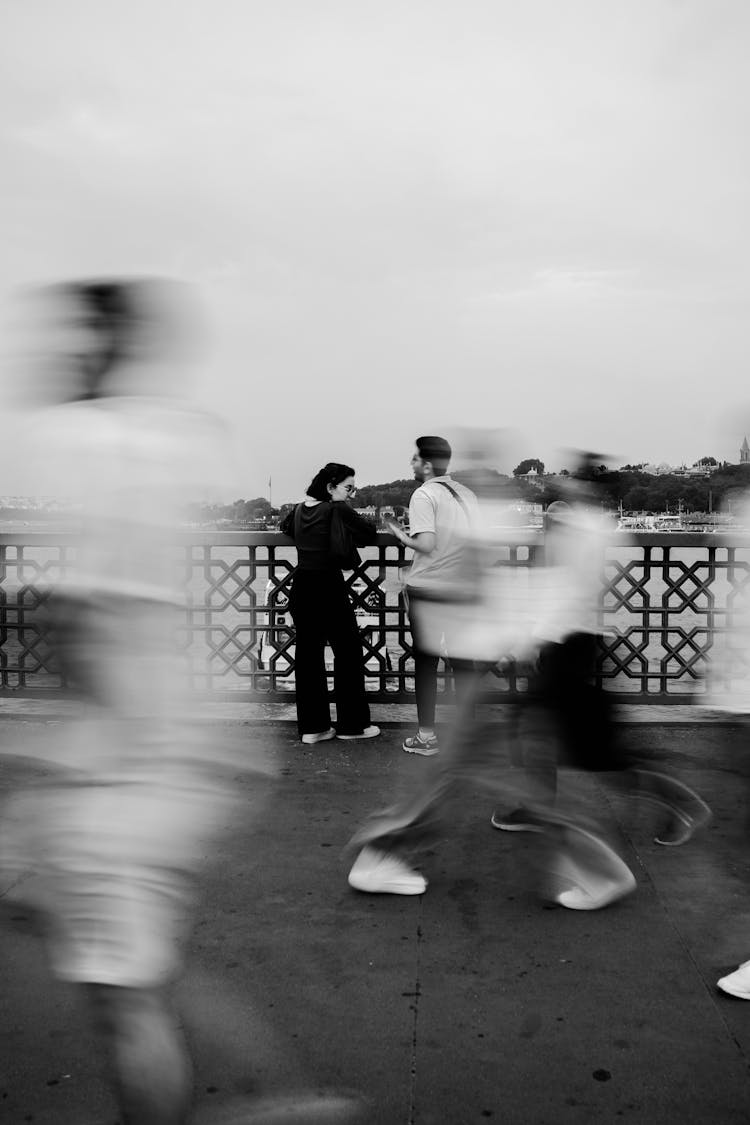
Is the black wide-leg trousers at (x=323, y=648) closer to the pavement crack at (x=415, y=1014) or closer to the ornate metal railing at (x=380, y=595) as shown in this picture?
the ornate metal railing at (x=380, y=595)

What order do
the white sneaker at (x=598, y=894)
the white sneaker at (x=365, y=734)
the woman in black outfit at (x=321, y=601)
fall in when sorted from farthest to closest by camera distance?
the white sneaker at (x=365, y=734) → the woman in black outfit at (x=321, y=601) → the white sneaker at (x=598, y=894)

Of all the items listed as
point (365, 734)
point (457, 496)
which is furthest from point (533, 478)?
point (365, 734)

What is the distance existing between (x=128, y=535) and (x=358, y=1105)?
1.67 meters

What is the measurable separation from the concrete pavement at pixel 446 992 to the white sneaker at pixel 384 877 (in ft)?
0.17

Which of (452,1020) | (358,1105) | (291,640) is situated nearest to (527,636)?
(452,1020)

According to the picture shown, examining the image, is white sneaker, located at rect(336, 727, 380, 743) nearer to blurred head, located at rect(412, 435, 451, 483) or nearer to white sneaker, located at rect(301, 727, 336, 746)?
white sneaker, located at rect(301, 727, 336, 746)

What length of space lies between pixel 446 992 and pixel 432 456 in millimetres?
3081

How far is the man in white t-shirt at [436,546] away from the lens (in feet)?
16.8

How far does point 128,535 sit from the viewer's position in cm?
213

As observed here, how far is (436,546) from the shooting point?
5363 millimetres

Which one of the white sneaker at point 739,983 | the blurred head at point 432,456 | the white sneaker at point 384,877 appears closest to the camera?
the white sneaker at point 739,983

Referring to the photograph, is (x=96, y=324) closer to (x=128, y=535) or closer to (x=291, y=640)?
(x=128, y=535)

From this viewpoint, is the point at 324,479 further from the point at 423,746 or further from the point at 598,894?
the point at 598,894

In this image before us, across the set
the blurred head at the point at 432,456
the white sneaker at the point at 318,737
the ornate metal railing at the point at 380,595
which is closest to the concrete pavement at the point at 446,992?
the white sneaker at the point at 318,737
